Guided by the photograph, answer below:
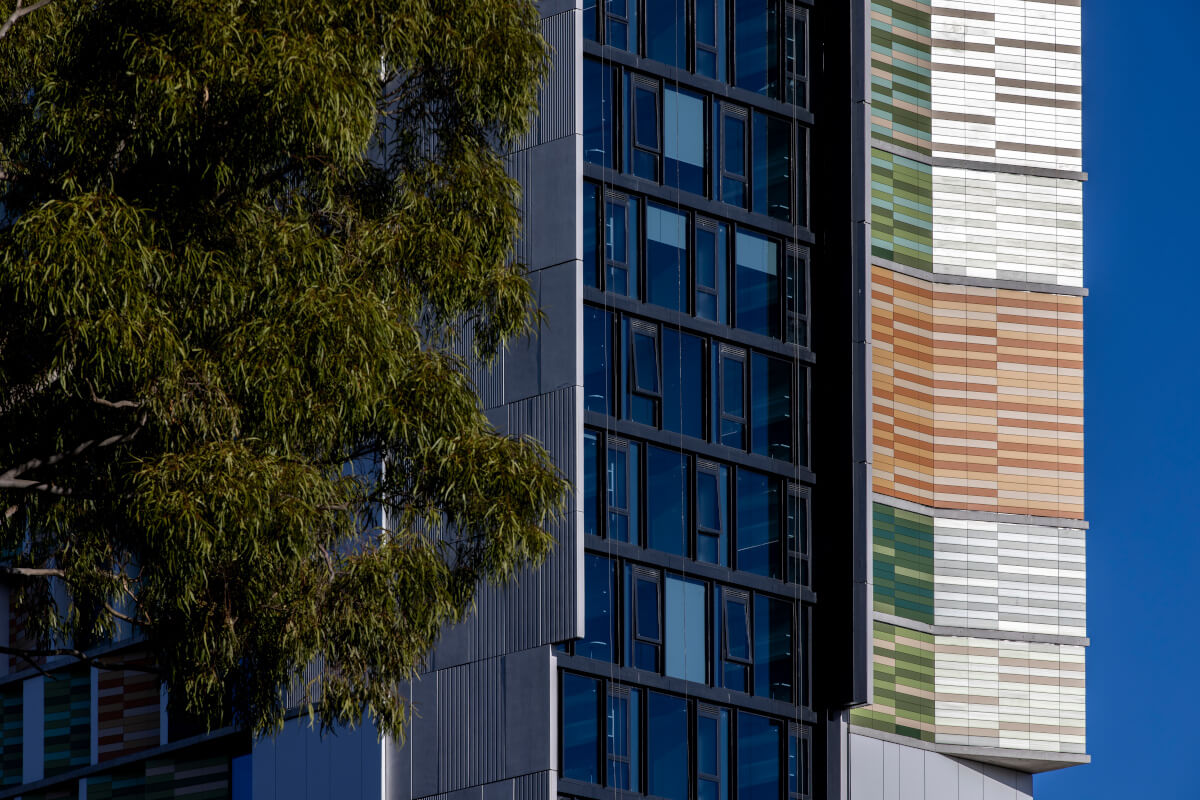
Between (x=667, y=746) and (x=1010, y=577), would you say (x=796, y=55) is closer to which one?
(x=1010, y=577)

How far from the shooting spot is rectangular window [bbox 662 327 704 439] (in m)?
45.0

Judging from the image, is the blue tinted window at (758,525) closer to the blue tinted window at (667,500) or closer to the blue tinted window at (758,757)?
the blue tinted window at (667,500)

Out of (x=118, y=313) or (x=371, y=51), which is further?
(x=371, y=51)

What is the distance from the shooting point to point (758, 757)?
45156mm

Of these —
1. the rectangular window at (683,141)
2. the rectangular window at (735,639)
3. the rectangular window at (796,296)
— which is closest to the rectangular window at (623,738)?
the rectangular window at (735,639)

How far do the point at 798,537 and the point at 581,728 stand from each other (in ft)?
18.2

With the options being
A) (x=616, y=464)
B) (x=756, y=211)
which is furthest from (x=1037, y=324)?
(x=616, y=464)

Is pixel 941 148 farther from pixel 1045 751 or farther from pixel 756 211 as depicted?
pixel 1045 751

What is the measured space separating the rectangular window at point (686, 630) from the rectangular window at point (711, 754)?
0.60m

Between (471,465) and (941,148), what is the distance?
2539 centimetres

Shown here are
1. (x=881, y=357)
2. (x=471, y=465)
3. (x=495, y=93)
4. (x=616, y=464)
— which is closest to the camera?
(x=471, y=465)

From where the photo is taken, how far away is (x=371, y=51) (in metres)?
27.0

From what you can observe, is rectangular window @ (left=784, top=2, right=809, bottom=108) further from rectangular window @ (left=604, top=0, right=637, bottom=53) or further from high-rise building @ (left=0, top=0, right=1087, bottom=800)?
rectangular window @ (left=604, top=0, right=637, bottom=53)

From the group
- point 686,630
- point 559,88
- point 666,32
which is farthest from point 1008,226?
point 686,630
